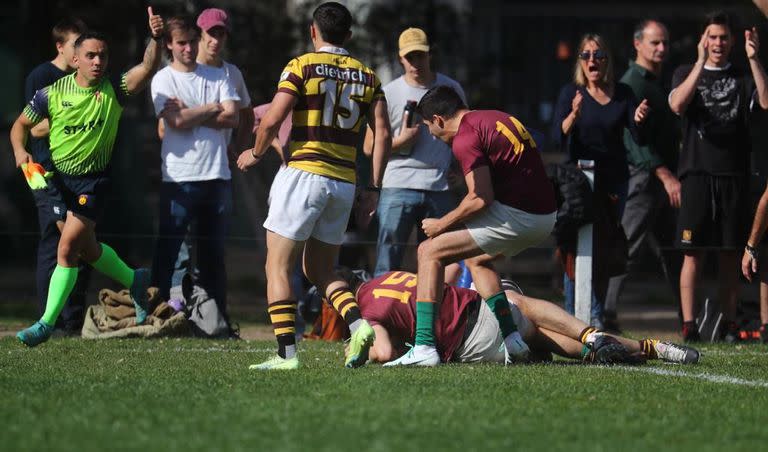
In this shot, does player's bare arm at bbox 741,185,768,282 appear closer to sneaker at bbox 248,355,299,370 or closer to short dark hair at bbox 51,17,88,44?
sneaker at bbox 248,355,299,370

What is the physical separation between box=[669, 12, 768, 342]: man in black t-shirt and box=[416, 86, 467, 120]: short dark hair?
2929 millimetres

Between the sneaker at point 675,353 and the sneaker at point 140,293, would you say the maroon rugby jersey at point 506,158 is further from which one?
the sneaker at point 140,293

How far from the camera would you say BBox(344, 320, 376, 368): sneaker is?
819cm

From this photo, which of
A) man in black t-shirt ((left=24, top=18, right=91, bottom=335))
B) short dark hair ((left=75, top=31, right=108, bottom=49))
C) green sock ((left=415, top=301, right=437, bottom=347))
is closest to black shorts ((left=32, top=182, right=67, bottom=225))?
man in black t-shirt ((left=24, top=18, right=91, bottom=335))

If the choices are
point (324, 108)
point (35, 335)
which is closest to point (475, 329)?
point (324, 108)

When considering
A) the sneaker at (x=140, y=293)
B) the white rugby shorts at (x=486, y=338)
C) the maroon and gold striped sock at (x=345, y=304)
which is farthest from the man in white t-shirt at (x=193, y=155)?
the white rugby shorts at (x=486, y=338)

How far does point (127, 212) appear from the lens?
15.3m

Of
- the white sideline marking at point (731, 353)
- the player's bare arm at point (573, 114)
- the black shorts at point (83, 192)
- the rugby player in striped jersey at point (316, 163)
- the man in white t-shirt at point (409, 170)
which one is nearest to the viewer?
the rugby player in striped jersey at point (316, 163)

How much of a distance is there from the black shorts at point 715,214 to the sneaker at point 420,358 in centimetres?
335

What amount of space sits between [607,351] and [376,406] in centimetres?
244

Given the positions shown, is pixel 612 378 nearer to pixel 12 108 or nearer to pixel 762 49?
pixel 762 49

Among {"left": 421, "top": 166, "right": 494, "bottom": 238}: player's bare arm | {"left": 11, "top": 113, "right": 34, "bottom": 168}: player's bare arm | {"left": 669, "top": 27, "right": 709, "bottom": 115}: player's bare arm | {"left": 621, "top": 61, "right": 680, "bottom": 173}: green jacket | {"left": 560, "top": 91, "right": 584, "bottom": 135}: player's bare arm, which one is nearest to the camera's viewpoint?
{"left": 421, "top": 166, "right": 494, "bottom": 238}: player's bare arm

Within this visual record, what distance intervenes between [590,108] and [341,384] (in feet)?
15.8

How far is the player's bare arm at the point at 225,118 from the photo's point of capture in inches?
443
